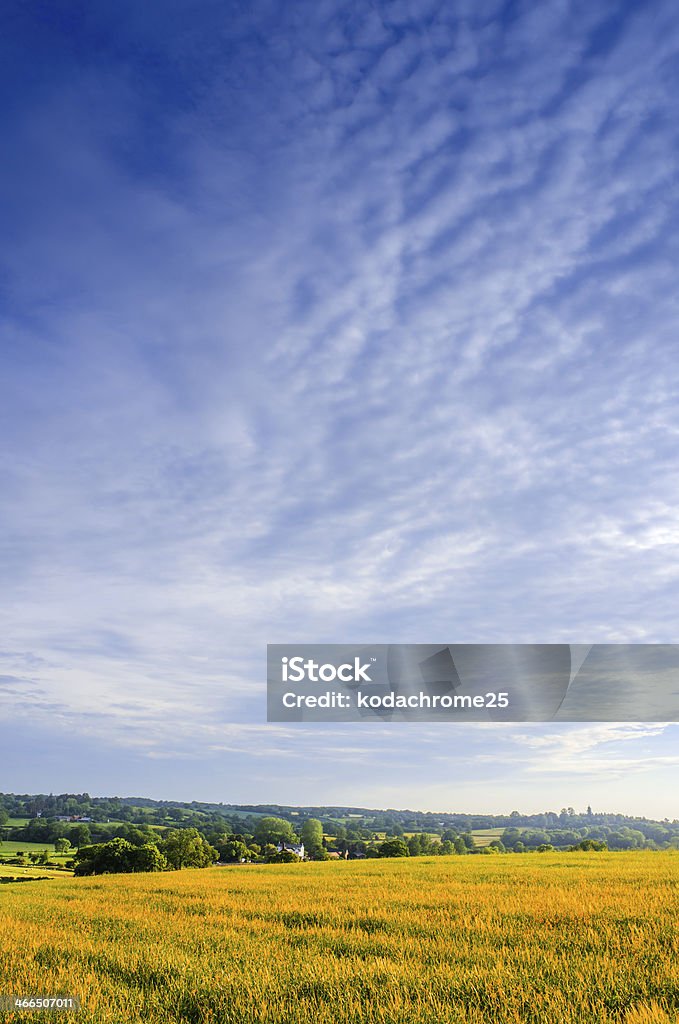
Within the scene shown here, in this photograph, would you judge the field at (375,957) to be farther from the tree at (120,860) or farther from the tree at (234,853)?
the tree at (234,853)

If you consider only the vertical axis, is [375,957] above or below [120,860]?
above

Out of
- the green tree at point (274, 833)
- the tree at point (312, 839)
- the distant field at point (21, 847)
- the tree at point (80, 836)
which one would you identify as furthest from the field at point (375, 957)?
the tree at point (80, 836)

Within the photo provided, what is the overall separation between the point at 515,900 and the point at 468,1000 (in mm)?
9523

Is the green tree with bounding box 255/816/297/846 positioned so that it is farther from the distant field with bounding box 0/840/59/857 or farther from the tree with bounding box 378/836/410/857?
the tree with bounding box 378/836/410/857

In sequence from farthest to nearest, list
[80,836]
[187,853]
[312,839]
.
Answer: [80,836], [312,839], [187,853]

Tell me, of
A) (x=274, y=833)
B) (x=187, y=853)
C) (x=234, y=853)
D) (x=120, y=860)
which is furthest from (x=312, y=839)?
(x=120, y=860)

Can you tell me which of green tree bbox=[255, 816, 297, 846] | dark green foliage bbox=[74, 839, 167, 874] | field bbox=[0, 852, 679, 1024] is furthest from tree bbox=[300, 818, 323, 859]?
field bbox=[0, 852, 679, 1024]

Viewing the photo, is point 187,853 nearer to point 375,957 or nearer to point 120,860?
point 120,860

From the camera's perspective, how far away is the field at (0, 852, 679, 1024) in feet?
30.6

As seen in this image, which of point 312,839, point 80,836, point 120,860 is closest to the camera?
point 120,860

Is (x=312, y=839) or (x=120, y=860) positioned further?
(x=312, y=839)

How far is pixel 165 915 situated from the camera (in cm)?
2017

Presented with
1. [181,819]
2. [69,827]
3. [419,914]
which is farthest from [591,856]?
Result: [181,819]

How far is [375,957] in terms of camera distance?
12094mm
